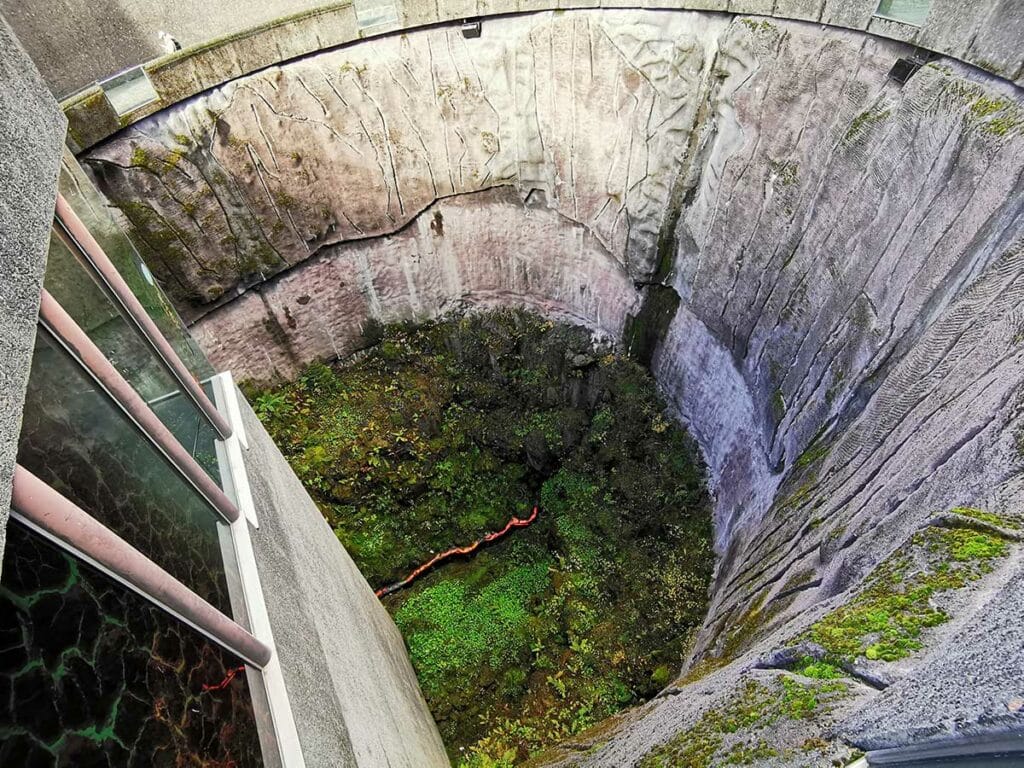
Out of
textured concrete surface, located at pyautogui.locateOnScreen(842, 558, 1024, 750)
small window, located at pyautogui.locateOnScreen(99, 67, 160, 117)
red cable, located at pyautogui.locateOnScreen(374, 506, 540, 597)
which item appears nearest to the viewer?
textured concrete surface, located at pyautogui.locateOnScreen(842, 558, 1024, 750)

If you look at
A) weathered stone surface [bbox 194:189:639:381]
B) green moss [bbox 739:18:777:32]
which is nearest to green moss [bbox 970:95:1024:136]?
green moss [bbox 739:18:777:32]

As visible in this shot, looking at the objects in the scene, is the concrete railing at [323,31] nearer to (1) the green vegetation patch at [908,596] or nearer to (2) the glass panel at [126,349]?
(1) the green vegetation patch at [908,596]

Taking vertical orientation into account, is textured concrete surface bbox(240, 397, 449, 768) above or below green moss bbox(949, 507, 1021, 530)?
above

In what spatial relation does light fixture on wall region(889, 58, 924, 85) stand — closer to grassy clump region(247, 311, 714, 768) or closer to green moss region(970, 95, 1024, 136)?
green moss region(970, 95, 1024, 136)

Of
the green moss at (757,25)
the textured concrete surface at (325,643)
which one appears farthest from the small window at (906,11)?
the textured concrete surface at (325,643)

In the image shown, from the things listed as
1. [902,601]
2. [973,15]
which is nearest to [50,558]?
[902,601]

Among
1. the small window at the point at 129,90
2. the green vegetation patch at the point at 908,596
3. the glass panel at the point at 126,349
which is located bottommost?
the green vegetation patch at the point at 908,596

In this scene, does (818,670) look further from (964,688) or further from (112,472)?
(112,472)
